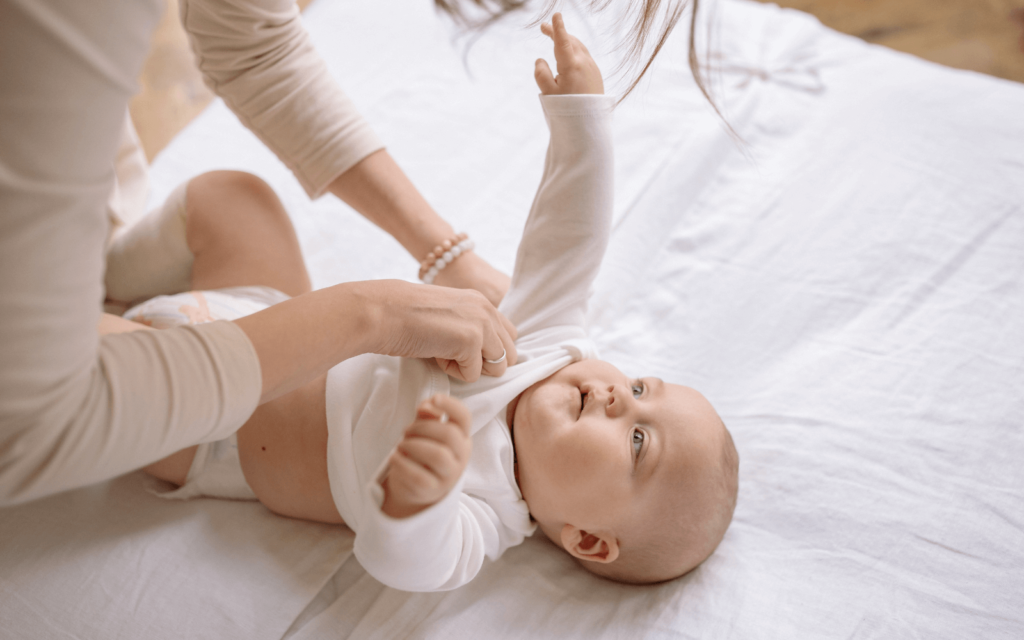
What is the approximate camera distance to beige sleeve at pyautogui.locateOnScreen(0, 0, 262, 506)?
1.36ft

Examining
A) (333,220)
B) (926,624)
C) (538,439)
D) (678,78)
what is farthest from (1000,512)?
(333,220)

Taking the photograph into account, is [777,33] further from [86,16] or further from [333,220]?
[86,16]

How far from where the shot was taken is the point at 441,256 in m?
0.98

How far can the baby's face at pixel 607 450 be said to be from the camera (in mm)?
804

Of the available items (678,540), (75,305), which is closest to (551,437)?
(678,540)

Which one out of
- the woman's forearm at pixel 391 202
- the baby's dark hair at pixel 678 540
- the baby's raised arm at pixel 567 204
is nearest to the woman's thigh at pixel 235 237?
the woman's forearm at pixel 391 202

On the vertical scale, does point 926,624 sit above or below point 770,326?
below

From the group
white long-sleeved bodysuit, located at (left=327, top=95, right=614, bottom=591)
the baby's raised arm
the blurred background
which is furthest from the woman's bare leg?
the blurred background

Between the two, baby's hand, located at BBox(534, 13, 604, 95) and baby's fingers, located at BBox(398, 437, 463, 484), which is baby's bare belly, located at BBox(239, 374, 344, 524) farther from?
baby's hand, located at BBox(534, 13, 604, 95)

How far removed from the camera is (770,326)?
1.06m

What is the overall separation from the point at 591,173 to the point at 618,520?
45 centimetres

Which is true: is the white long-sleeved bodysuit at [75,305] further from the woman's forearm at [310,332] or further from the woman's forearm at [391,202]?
the woman's forearm at [391,202]

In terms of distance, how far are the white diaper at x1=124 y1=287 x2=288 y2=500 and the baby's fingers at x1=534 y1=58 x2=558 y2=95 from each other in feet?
1.47

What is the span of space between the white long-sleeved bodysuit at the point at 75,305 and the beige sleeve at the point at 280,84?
1.41ft
